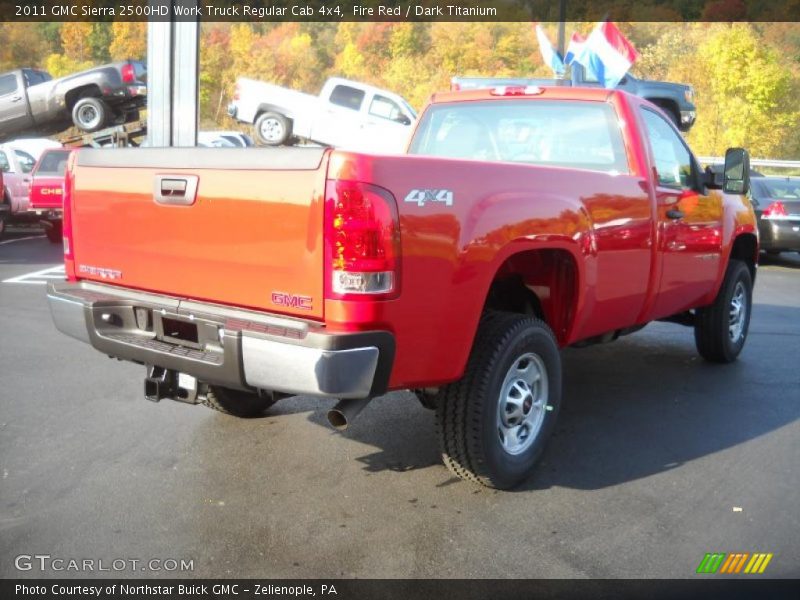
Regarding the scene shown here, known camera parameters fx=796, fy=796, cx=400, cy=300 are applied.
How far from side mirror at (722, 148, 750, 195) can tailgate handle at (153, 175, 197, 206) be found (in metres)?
3.77

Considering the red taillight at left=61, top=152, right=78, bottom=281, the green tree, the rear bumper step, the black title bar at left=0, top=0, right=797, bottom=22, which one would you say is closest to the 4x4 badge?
the rear bumper step

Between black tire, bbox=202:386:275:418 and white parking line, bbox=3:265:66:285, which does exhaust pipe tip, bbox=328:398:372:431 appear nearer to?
black tire, bbox=202:386:275:418

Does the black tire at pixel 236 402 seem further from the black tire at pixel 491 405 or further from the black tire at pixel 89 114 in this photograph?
the black tire at pixel 89 114

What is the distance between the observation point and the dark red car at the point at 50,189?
14570 millimetres

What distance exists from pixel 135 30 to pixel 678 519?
218ft

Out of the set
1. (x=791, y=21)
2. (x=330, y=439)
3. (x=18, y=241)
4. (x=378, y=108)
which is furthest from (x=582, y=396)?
(x=791, y=21)

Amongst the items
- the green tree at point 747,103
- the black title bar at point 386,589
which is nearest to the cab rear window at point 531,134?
the black title bar at point 386,589

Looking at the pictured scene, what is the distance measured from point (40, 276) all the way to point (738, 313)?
29.1ft

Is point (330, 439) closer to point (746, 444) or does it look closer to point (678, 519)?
point (678, 519)

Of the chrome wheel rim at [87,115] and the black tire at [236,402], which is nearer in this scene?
the black tire at [236,402]

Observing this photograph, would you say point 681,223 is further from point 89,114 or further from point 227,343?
point 89,114

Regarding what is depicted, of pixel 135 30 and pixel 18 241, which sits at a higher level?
pixel 135 30

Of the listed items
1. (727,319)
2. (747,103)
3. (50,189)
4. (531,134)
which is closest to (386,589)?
(531,134)

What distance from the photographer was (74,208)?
153 inches
